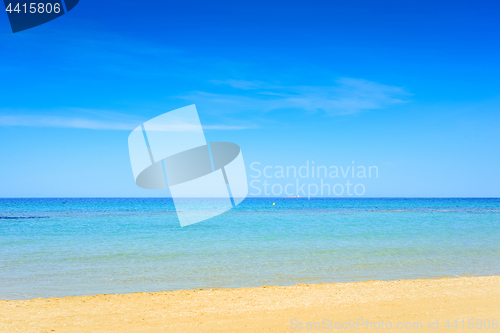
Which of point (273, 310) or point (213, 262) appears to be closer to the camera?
point (273, 310)

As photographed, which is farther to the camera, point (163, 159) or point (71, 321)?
point (163, 159)

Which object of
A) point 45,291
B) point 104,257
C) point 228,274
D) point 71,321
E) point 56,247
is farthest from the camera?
point 56,247

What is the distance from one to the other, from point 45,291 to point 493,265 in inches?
417

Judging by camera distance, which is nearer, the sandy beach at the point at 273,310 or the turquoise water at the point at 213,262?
the sandy beach at the point at 273,310

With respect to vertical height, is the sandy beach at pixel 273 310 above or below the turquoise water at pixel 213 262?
above

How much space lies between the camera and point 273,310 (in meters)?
5.43

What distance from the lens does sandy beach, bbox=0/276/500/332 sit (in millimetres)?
4707

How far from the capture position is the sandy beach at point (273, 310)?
185 inches

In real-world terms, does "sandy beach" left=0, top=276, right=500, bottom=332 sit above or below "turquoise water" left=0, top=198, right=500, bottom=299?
above

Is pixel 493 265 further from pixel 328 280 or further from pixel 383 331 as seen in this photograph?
pixel 383 331

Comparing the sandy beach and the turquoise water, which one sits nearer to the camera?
the sandy beach

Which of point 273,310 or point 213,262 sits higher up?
point 273,310

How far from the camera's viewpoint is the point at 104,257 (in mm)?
10406

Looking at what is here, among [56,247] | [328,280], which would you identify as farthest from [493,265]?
[56,247]
